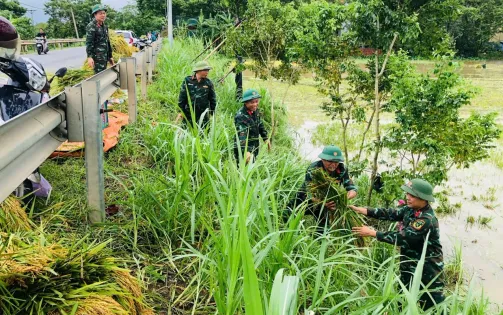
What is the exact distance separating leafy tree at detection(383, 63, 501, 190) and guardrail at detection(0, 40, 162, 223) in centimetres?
356

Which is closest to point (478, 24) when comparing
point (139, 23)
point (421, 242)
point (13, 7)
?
point (139, 23)

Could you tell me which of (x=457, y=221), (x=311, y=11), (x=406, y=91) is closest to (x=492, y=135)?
(x=406, y=91)

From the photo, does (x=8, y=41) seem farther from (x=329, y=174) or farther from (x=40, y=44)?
(x=40, y=44)

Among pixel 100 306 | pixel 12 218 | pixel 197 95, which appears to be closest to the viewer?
pixel 100 306

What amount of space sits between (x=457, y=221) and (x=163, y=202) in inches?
193

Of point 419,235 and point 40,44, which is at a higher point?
point 419,235

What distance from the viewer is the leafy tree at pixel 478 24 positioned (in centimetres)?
3788

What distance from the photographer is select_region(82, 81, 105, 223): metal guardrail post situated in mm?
2555

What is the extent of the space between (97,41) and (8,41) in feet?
12.4

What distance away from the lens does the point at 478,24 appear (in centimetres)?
3978

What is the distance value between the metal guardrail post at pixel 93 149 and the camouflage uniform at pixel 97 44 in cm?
431

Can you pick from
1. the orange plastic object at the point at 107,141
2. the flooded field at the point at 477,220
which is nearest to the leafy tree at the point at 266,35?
the flooded field at the point at 477,220

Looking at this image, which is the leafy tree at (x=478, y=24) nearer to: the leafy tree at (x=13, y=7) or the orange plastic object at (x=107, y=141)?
the leafy tree at (x=13, y=7)

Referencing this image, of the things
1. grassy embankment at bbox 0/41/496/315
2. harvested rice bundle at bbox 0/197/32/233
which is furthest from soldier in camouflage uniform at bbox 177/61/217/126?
harvested rice bundle at bbox 0/197/32/233
